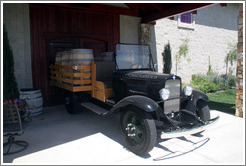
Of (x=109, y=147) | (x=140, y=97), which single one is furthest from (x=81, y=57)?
(x=109, y=147)

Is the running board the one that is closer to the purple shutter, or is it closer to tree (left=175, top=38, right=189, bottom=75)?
tree (left=175, top=38, right=189, bottom=75)

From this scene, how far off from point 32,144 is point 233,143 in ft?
11.5

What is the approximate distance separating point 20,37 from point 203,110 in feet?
17.0

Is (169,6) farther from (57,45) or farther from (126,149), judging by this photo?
(126,149)

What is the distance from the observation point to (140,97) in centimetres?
328

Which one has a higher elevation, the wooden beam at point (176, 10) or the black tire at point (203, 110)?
the wooden beam at point (176, 10)

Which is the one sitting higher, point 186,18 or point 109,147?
point 186,18

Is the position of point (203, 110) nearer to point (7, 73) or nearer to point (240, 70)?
point (240, 70)

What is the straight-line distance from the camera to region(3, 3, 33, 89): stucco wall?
5688 millimetres

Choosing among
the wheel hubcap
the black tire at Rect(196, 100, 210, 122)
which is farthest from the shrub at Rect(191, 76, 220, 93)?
the wheel hubcap

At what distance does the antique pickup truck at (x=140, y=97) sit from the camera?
122 inches

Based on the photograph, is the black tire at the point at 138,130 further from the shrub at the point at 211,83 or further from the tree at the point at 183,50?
the tree at the point at 183,50

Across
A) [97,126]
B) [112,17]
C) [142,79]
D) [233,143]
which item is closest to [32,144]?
[97,126]

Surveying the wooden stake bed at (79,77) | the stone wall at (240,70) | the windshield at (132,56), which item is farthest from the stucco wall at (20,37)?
the stone wall at (240,70)
